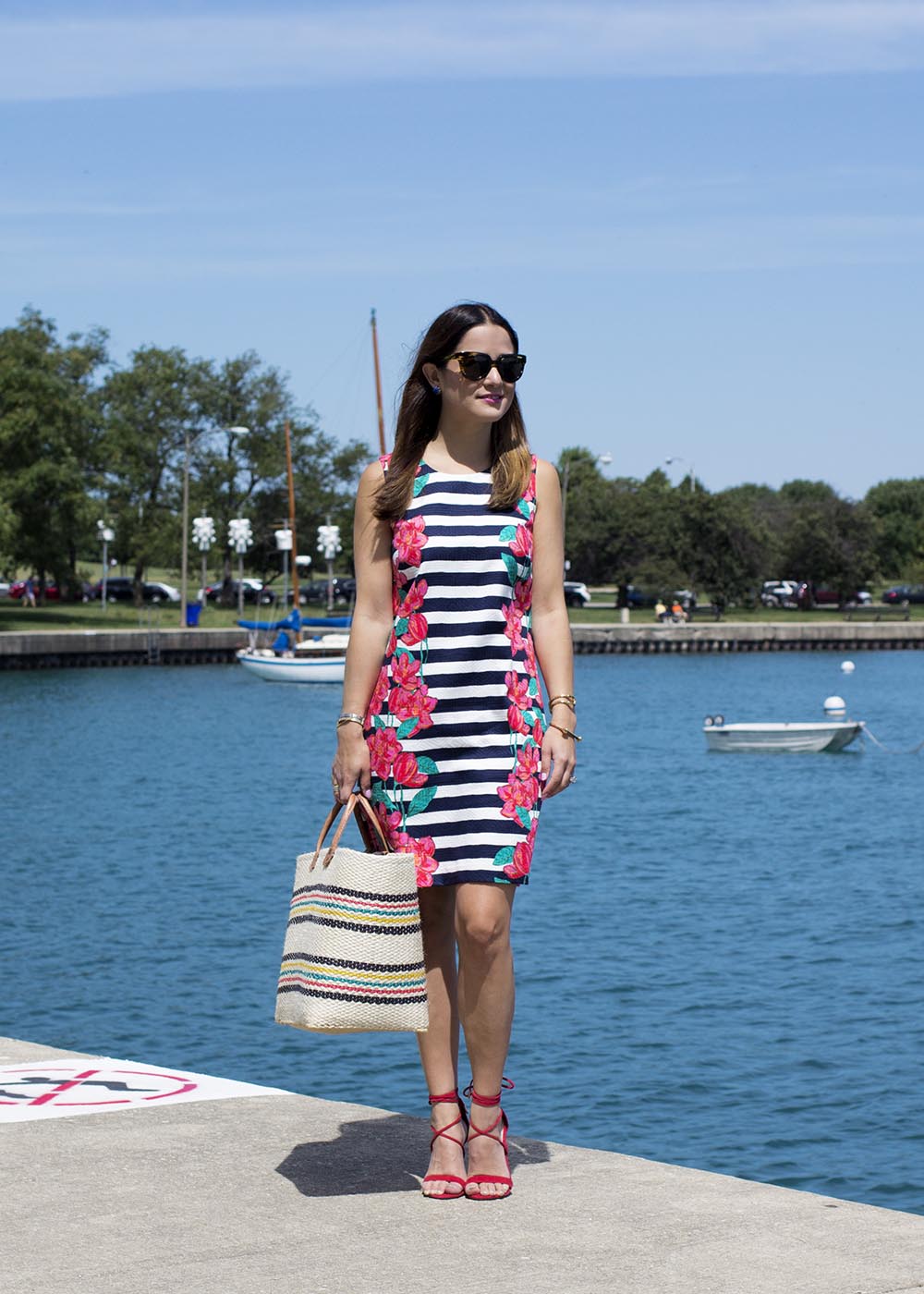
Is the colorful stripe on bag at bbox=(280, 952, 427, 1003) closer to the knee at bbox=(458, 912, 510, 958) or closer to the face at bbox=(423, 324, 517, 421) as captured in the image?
the knee at bbox=(458, 912, 510, 958)

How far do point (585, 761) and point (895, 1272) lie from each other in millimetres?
42505

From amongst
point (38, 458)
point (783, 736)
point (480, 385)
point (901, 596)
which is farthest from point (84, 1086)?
point (901, 596)

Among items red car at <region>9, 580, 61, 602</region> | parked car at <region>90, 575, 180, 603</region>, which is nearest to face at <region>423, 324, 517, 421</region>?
red car at <region>9, 580, 61, 602</region>

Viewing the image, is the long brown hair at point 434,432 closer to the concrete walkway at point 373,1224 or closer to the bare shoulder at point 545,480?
the bare shoulder at point 545,480

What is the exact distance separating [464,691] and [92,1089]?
213cm

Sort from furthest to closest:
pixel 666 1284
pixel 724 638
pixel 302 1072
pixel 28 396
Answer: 1. pixel 724 638
2. pixel 28 396
3. pixel 302 1072
4. pixel 666 1284

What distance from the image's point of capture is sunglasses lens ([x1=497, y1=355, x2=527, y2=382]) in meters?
5.49

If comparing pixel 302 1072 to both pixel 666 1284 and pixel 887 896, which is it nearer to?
pixel 666 1284

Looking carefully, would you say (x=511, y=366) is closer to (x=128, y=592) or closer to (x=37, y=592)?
(x=37, y=592)

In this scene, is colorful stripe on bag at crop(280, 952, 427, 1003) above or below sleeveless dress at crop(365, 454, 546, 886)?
below

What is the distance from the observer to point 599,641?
93.3 meters

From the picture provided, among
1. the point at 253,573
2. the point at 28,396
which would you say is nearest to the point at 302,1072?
the point at 28,396

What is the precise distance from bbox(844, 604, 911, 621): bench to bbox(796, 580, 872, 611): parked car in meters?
1.01

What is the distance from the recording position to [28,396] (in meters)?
81.1
